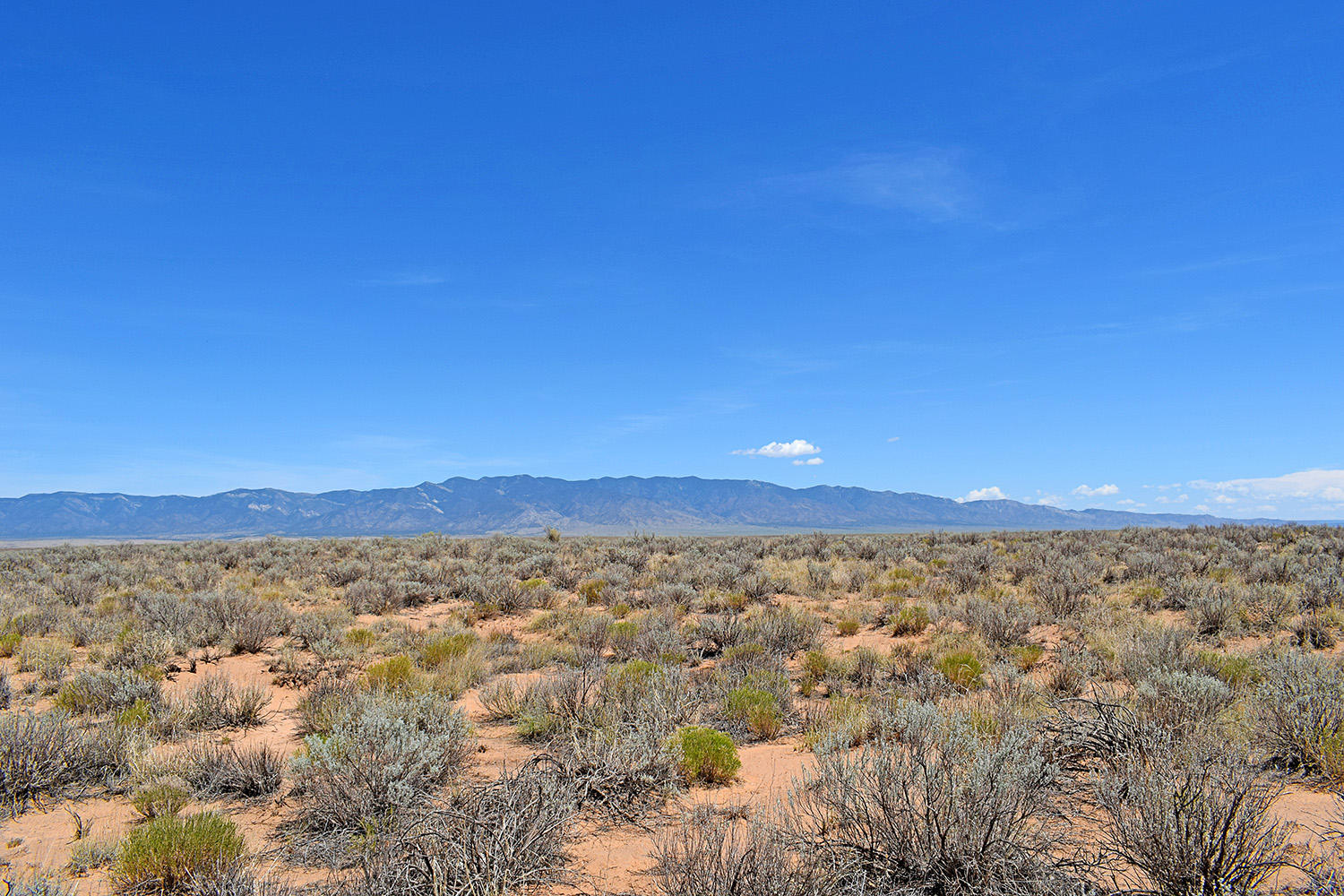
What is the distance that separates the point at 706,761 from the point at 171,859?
3.71 m

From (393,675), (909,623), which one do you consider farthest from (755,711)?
(909,623)

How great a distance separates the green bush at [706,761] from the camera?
5.46 meters

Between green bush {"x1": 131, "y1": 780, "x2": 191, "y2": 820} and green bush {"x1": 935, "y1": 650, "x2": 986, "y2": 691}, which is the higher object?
green bush {"x1": 935, "y1": 650, "x2": 986, "y2": 691}

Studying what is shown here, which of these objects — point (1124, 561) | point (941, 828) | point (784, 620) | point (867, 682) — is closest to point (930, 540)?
point (1124, 561)

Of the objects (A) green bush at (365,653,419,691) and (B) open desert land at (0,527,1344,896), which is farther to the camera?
(A) green bush at (365,653,419,691)

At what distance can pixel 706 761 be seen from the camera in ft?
18.0

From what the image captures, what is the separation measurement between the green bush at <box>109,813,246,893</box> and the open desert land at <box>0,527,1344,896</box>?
0.02 meters

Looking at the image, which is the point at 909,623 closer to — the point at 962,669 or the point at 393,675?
the point at 962,669

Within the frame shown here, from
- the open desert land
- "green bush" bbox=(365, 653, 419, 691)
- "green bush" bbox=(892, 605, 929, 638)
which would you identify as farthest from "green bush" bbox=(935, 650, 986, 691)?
"green bush" bbox=(365, 653, 419, 691)

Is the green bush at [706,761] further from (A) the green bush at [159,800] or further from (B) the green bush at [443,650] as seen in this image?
(B) the green bush at [443,650]

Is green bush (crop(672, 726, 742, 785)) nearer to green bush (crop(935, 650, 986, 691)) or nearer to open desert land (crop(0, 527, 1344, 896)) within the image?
open desert land (crop(0, 527, 1344, 896))

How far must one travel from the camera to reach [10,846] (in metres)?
4.44

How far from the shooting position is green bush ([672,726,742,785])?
5457 millimetres

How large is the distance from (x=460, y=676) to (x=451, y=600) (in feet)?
25.4
